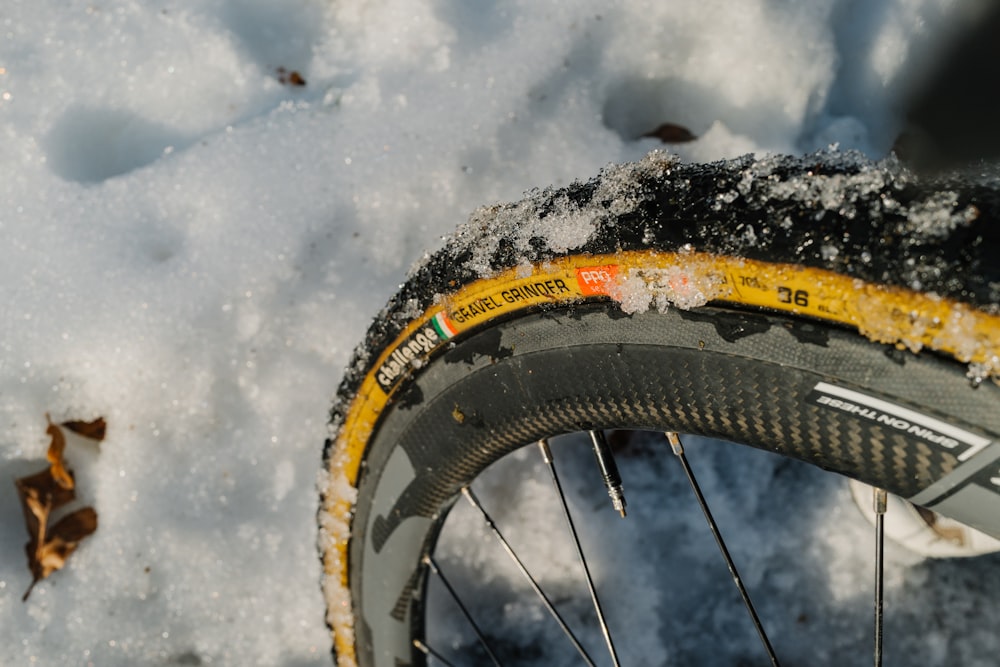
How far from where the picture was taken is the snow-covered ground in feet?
4.79

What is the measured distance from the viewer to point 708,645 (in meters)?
1.45

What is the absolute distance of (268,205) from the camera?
1528 millimetres

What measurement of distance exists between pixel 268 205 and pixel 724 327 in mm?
1109

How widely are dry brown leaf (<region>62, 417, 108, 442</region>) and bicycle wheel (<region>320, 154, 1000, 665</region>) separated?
76 cm

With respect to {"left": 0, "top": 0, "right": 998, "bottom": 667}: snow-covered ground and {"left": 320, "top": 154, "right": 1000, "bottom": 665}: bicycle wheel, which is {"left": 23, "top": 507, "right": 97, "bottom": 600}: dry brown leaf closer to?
{"left": 0, "top": 0, "right": 998, "bottom": 667}: snow-covered ground

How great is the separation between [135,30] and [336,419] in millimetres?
1042

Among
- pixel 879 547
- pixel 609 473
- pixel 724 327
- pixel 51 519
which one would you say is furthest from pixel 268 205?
pixel 879 547

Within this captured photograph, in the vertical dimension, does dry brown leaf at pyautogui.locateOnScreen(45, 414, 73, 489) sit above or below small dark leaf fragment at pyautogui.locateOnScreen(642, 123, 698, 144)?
below

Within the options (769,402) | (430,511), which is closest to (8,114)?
(430,511)

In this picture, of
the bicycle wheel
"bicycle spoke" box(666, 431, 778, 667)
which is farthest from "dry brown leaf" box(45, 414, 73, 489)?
"bicycle spoke" box(666, 431, 778, 667)

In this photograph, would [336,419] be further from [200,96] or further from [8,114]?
[8,114]

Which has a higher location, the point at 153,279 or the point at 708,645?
the point at 153,279

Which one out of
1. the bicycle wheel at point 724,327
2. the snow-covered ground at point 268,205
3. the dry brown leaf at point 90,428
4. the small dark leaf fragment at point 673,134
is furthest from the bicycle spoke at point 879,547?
the dry brown leaf at point 90,428

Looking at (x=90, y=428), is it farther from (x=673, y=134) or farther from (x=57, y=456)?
(x=673, y=134)
